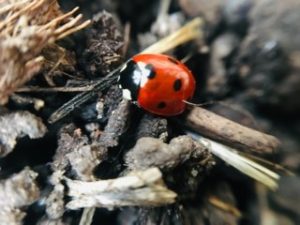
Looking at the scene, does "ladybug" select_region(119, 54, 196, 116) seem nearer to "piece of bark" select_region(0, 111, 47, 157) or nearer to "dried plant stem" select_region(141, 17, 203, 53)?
"dried plant stem" select_region(141, 17, 203, 53)

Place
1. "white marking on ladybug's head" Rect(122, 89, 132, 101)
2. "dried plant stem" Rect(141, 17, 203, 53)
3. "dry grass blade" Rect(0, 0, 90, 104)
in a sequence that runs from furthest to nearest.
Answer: "dried plant stem" Rect(141, 17, 203, 53) < "white marking on ladybug's head" Rect(122, 89, 132, 101) < "dry grass blade" Rect(0, 0, 90, 104)

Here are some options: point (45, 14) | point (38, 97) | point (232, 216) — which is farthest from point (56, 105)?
point (232, 216)

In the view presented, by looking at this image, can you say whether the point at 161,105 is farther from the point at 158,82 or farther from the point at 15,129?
the point at 15,129

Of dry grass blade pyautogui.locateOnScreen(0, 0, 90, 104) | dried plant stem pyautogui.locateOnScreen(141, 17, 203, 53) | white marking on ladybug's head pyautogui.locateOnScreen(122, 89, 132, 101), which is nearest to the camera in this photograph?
dry grass blade pyautogui.locateOnScreen(0, 0, 90, 104)

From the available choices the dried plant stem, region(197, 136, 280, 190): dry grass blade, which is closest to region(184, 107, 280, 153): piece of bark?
region(197, 136, 280, 190): dry grass blade

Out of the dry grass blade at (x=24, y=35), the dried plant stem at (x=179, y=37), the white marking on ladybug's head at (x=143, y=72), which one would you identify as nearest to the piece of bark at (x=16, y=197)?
the dry grass blade at (x=24, y=35)

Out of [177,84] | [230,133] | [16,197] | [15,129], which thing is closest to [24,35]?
[15,129]

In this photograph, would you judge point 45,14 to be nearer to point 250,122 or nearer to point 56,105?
point 56,105
